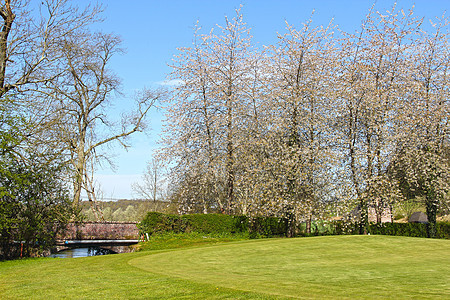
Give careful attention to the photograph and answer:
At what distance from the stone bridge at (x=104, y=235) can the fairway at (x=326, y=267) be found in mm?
11923

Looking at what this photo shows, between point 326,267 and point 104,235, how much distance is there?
711 inches

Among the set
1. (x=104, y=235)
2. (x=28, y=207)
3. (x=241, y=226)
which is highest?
(x=28, y=207)

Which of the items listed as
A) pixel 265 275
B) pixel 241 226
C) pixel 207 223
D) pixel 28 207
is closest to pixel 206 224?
pixel 207 223

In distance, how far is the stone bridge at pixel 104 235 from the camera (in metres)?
23.2

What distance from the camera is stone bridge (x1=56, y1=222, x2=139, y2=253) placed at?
23156 mm

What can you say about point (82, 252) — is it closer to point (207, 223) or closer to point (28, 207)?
point (207, 223)

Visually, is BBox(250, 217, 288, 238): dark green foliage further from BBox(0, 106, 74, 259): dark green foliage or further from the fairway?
BBox(0, 106, 74, 259): dark green foliage

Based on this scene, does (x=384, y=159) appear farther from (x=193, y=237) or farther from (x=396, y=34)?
(x=193, y=237)

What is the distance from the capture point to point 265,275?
916cm

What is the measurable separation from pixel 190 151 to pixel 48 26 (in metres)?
9.13

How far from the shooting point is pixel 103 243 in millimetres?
24734

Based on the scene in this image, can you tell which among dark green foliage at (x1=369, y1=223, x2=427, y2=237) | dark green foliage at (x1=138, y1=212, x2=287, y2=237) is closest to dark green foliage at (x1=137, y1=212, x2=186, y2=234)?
dark green foliage at (x1=138, y1=212, x2=287, y2=237)

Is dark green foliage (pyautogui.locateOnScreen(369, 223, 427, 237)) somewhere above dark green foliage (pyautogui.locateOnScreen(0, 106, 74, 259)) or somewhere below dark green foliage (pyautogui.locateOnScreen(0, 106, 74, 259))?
below

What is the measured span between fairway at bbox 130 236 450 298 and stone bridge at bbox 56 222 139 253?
11923 millimetres
